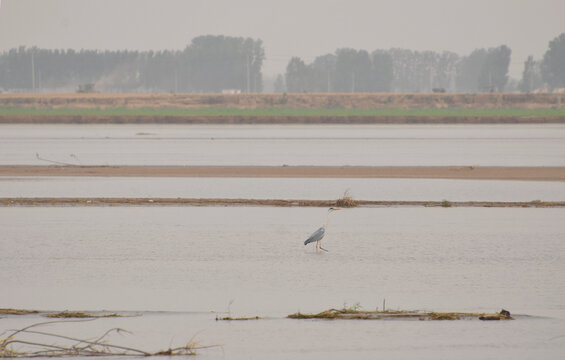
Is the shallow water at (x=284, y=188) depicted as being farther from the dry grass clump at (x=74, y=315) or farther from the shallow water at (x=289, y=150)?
the dry grass clump at (x=74, y=315)

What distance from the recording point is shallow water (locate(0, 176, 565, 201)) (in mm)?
22266

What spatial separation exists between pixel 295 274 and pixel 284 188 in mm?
12297

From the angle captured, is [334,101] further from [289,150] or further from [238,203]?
[238,203]

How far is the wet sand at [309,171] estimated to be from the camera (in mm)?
27672

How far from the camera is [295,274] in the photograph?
12.0m

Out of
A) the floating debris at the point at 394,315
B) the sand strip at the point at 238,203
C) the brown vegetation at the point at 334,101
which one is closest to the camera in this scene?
the floating debris at the point at 394,315

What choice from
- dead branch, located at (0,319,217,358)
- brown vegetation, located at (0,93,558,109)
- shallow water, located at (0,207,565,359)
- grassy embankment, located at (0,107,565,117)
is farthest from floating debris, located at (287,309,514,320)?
brown vegetation, located at (0,93,558,109)

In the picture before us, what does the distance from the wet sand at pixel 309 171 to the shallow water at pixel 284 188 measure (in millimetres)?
1056

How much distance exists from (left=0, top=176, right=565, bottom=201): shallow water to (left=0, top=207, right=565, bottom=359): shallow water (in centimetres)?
304

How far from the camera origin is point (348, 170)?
29062 millimetres

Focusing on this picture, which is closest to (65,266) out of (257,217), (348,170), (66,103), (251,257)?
(251,257)

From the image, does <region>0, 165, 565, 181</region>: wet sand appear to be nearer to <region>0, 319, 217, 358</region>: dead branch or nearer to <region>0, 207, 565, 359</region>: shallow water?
<region>0, 207, 565, 359</region>: shallow water

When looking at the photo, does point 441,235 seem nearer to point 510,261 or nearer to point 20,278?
point 510,261

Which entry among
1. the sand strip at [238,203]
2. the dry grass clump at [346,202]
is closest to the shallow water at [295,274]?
the dry grass clump at [346,202]
